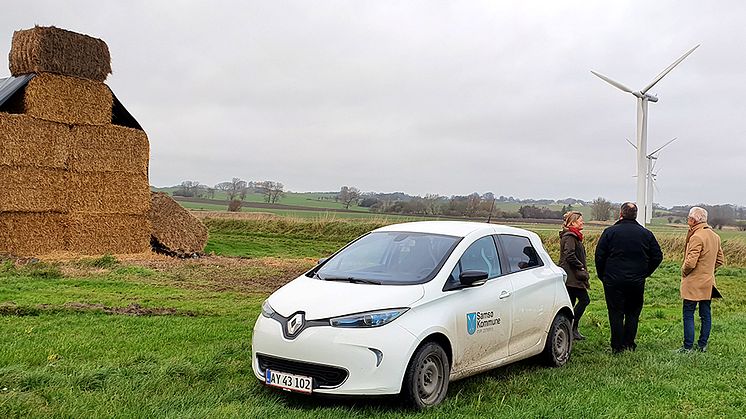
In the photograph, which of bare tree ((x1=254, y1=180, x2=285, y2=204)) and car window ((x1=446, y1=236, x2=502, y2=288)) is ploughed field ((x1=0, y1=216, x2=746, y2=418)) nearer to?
car window ((x1=446, y1=236, x2=502, y2=288))

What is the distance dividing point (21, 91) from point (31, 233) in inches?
156

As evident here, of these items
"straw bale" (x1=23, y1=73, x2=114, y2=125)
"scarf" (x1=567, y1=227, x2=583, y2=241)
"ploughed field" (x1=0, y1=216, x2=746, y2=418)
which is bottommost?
"ploughed field" (x1=0, y1=216, x2=746, y2=418)

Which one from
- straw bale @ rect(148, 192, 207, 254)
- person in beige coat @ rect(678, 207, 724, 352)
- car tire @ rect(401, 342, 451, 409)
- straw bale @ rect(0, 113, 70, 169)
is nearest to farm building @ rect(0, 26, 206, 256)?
straw bale @ rect(0, 113, 70, 169)

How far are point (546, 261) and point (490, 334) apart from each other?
72.3 inches

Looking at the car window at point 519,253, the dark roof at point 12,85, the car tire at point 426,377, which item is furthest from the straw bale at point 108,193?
the car tire at point 426,377

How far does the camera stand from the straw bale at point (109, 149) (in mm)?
20578

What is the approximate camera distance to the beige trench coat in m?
8.98

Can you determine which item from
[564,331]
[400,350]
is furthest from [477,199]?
[400,350]

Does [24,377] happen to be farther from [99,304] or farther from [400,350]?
[99,304]

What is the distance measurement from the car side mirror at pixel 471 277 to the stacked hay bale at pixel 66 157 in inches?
641

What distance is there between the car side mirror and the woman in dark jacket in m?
3.62

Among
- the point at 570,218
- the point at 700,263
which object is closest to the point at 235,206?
the point at 570,218

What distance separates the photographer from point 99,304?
10.8 m

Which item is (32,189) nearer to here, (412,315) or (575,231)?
(575,231)
